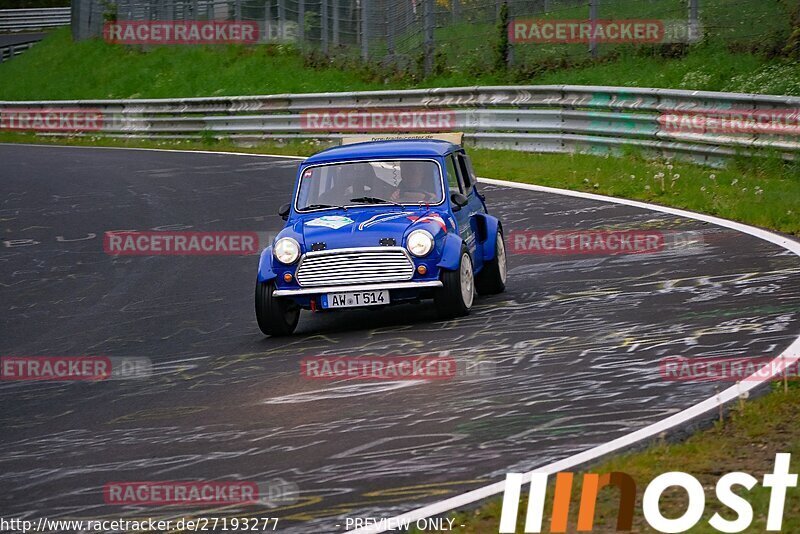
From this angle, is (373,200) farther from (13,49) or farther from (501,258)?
(13,49)

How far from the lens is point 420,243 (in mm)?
10484

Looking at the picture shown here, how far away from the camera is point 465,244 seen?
1103 cm

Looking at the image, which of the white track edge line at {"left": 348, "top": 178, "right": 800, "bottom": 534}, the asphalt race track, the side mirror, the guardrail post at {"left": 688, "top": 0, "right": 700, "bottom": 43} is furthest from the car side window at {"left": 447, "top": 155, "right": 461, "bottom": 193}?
the guardrail post at {"left": 688, "top": 0, "right": 700, "bottom": 43}

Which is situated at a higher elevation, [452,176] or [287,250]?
[452,176]

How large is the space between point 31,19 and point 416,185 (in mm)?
65034

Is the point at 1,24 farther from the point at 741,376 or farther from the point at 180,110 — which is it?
the point at 741,376

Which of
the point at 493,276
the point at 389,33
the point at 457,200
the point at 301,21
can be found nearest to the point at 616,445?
the point at 457,200

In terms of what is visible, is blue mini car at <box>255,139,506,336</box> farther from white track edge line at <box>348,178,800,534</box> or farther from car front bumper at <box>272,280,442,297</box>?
white track edge line at <box>348,178,800,534</box>

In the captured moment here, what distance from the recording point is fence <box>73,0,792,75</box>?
81.3 ft

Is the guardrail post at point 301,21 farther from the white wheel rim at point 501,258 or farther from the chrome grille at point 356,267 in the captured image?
the chrome grille at point 356,267

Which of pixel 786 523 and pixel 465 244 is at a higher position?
pixel 465 244

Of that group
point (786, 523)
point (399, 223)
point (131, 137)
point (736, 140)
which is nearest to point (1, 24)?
point (131, 137)

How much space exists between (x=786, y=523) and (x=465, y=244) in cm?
604

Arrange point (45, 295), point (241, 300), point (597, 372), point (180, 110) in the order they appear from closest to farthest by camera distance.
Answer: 1. point (597, 372)
2. point (241, 300)
3. point (45, 295)
4. point (180, 110)
